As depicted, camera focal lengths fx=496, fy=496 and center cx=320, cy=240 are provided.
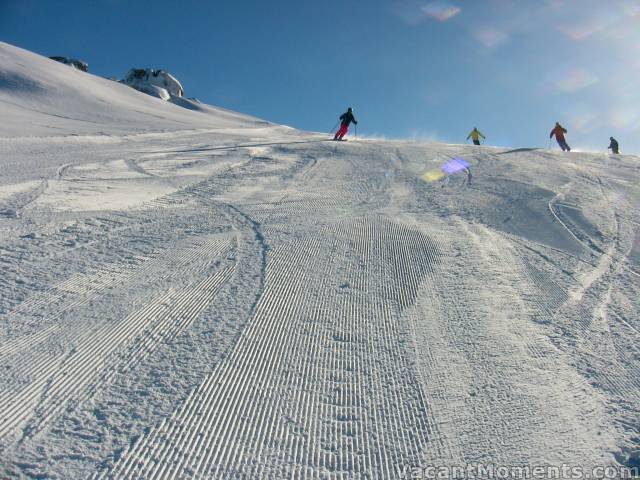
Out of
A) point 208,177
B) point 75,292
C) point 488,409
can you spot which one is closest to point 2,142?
point 208,177

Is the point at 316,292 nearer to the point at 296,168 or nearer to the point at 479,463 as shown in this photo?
the point at 479,463

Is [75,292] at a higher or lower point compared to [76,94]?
lower

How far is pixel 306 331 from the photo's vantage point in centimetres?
424

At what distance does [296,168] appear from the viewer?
11.7 metres

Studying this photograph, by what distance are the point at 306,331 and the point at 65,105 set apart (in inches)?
895

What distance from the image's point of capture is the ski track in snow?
294cm

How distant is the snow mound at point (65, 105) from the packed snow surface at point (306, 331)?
8.42m

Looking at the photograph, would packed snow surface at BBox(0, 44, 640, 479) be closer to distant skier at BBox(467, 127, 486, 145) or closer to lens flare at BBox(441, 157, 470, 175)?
lens flare at BBox(441, 157, 470, 175)

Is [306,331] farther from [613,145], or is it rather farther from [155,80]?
[155,80]

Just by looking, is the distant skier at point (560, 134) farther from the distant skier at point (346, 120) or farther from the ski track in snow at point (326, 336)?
the ski track in snow at point (326, 336)

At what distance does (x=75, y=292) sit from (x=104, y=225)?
211cm

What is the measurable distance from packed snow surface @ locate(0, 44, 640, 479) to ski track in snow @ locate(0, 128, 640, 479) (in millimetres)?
19

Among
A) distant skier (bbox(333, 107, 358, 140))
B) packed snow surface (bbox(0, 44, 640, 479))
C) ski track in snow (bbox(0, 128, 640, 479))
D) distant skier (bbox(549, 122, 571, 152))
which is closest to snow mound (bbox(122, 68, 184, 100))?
distant skier (bbox(333, 107, 358, 140))

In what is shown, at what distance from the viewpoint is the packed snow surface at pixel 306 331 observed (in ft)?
9.65
